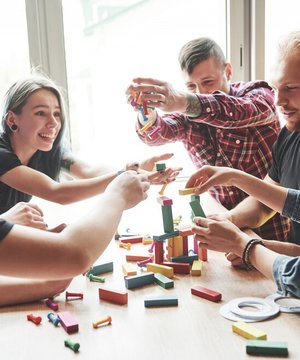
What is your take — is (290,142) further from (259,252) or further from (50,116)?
(50,116)

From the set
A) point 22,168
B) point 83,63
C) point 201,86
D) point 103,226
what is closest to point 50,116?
point 22,168

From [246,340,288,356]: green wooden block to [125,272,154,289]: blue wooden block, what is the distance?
327mm

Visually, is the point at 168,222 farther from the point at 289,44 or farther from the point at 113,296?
the point at 289,44

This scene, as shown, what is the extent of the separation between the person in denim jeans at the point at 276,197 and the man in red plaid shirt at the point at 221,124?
18 centimetres

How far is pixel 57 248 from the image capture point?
2.42 ft

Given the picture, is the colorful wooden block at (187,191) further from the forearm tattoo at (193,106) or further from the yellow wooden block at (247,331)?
the yellow wooden block at (247,331)

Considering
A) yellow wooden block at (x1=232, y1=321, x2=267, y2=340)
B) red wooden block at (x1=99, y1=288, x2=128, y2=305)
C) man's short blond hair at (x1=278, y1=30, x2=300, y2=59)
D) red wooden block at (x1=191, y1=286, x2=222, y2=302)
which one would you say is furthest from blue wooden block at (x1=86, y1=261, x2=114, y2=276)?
man's short blond hair at (x1=278, y1=30, x2=300, y2=59)

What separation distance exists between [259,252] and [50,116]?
892mm

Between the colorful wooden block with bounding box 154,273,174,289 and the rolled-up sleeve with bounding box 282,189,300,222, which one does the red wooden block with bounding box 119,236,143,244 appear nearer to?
the colorful wooden block with bounding box 154,273,174,289

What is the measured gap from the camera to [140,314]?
0.88m

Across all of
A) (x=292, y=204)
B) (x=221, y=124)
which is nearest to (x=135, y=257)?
(x=292, y=204)

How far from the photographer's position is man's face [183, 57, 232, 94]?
163 cm

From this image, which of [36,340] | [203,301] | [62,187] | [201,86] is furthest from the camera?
[201,86]

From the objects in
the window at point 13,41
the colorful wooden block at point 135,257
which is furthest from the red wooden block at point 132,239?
the window at point 13,41
